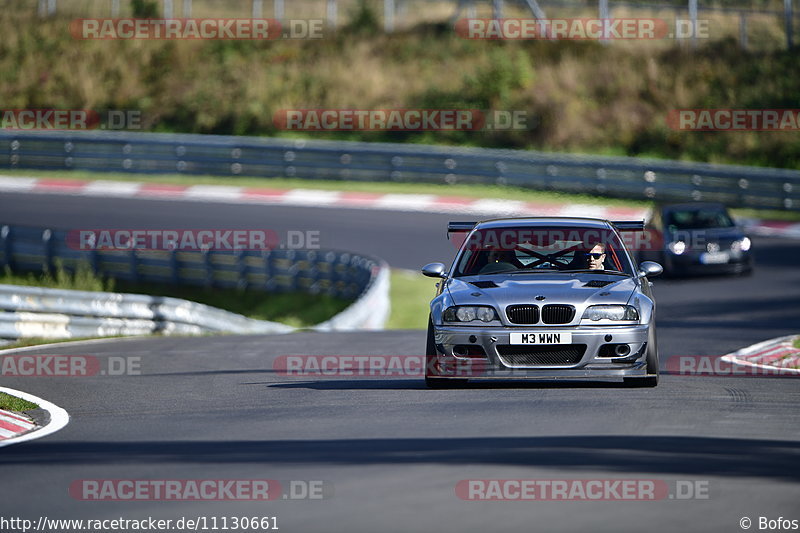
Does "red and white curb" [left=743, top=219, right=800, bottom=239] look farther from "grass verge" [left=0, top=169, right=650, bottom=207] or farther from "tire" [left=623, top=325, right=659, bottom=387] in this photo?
"tire" [left=623, top=325, right=659, bottom=387]

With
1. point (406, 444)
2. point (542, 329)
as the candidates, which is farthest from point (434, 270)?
point (406, 444)

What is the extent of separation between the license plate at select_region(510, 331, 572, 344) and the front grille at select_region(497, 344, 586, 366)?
0.17 ft

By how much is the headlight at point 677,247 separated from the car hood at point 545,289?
13.0 meters

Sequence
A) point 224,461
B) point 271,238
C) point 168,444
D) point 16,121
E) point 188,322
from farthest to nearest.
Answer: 1. point 16,121
2. point 271,238
3. point 188,322
4. point 168,444
5. point 224,461

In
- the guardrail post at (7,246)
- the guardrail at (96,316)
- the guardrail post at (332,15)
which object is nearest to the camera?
the guardrail at (96,316)

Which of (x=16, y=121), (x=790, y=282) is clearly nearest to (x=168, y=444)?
(x=790, y=282)

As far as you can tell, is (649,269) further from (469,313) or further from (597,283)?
(469,313)

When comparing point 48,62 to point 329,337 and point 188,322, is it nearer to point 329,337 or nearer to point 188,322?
point 188,322

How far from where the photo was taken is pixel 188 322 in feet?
66.6

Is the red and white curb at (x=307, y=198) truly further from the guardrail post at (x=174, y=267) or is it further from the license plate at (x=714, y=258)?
the guardrail post at (x=174, y=267)

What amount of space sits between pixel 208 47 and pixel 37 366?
1359 inches

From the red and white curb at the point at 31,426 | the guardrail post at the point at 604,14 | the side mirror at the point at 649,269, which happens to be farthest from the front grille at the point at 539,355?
the guardrail post at the point at 604,14

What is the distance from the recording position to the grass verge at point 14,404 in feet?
35.3

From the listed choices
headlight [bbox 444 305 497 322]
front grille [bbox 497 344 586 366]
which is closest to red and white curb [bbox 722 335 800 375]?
front grille [bbox 497 344 586 366]
